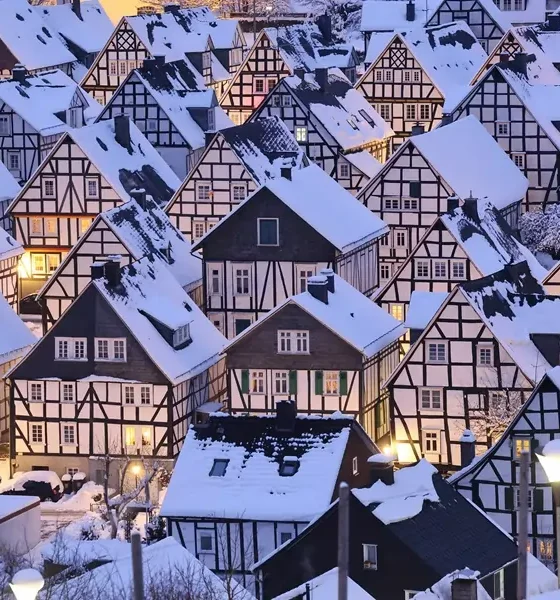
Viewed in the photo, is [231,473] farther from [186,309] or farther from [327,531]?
[186,309]

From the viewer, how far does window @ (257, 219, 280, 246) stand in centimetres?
7906

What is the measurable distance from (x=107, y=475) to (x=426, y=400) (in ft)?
30.3

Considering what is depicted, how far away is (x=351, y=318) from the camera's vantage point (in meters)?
71.2

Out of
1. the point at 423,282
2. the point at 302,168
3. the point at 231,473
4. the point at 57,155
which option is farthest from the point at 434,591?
the point at 57,155

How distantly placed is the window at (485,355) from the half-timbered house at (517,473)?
354 inches

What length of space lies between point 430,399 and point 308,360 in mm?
3840

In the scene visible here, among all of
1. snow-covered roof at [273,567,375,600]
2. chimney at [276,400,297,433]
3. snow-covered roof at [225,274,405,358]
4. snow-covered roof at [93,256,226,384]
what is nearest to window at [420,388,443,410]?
snow-covered roof at [225,274,405,358]

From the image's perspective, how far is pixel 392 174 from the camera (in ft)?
292

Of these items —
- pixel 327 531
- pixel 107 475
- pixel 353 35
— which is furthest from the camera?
pixel 353 35

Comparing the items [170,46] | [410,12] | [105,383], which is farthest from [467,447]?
[410,12]

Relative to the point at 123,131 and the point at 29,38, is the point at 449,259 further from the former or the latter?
the point at 29,38

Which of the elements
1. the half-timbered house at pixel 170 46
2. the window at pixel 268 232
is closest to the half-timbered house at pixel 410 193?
the window at pixel 268 232

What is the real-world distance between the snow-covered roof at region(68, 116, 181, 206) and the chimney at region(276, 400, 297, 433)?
108ft

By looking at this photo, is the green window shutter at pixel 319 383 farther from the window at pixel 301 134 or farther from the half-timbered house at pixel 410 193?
the window at pixel 301 134
